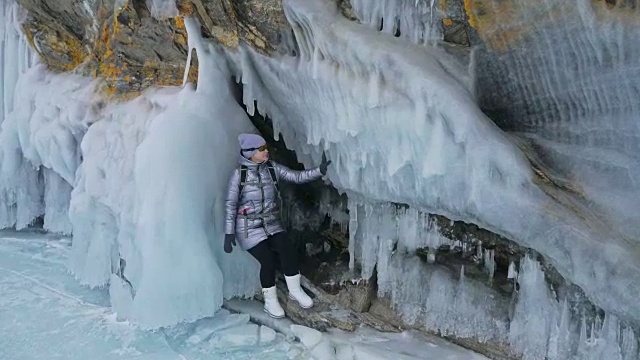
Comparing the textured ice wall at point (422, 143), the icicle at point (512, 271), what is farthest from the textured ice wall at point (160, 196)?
the icicle at point (512, 271)

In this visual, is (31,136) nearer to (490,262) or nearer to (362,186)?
(362,186)

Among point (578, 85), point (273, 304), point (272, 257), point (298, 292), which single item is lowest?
point (273, 304)

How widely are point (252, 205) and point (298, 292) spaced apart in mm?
843

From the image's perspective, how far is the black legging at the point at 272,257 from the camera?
5014 mm

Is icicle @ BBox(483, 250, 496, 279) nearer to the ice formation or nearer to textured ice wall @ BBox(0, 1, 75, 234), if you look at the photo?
the ice formation

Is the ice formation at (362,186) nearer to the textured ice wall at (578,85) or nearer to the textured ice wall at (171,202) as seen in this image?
the textured ice wall at (171,202)

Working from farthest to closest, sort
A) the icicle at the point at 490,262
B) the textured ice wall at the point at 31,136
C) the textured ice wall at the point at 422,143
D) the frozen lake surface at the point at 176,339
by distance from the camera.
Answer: the textured ice wall at the point at 31,136
the icicle at the point at 490,262
the frozen lake surface at the point at 176,339
the textured ice wall at the point at 422,143

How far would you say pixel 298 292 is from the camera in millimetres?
5078

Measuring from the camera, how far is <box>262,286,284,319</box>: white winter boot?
198 inches

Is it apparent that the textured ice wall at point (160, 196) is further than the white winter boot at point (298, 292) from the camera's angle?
No

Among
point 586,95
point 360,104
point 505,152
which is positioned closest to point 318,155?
point 360,104

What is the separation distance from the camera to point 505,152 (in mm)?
3859

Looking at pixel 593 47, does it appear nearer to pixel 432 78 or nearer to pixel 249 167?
pixel 432 78

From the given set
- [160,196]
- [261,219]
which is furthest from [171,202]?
[261,219]
